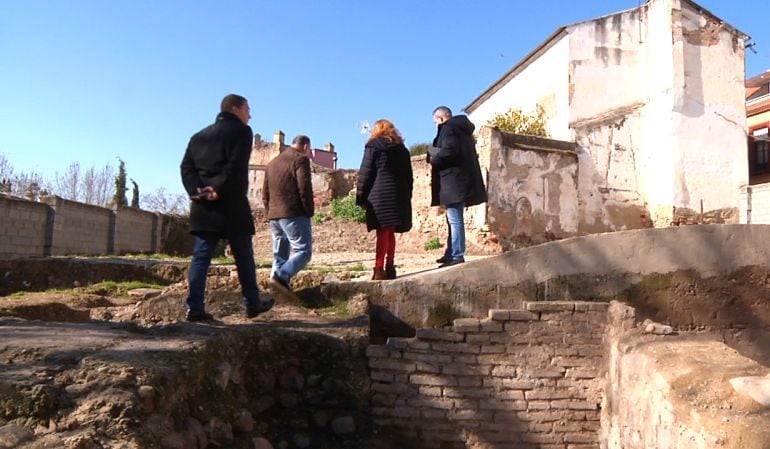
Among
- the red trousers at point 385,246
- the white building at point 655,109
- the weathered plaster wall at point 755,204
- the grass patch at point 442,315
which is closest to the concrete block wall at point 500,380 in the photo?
the grass patch at point 442,315

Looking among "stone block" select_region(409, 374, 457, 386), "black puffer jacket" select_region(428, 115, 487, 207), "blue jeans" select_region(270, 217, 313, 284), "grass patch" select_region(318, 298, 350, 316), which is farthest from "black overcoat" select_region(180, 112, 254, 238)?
"black puffer jacket" select_region(428, 115, 487, 207)

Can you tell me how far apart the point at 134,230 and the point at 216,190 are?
47.4 ft

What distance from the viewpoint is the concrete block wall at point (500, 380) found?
4543 millimetres

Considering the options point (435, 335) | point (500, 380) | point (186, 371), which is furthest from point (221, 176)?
point (500, 380)

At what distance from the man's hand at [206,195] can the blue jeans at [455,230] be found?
7.63 feet

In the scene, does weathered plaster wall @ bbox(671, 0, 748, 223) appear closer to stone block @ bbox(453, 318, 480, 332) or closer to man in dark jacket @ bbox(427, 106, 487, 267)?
man in dark jacket @ bbox(427, 106, 487, 267)

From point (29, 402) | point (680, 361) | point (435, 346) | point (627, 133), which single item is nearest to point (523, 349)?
point (435, 346)

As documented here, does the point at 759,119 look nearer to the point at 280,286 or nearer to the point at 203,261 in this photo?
the point at 280,286

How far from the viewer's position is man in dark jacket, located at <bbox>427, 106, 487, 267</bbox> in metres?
5.66

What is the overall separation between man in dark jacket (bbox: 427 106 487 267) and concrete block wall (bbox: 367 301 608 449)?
3.69 feet

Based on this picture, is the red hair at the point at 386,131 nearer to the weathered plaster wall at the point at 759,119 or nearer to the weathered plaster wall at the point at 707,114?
the weathered plaster wall at the point at 707,114

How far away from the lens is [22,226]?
12523 millimetres

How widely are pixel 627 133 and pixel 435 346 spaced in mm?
11157

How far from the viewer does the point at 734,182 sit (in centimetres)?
1445
